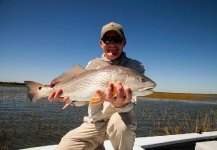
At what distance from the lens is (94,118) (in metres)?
4.11

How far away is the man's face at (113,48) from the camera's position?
13.5ft

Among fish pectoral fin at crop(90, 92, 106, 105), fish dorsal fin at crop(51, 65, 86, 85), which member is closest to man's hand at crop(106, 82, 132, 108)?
fish pectoral fin at crop(90, 92, 106, 105)

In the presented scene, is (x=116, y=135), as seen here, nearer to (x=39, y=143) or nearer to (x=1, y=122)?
(x=39, y=143)

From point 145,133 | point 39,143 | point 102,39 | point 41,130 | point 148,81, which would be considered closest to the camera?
point 148,81

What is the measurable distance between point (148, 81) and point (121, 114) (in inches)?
30.6

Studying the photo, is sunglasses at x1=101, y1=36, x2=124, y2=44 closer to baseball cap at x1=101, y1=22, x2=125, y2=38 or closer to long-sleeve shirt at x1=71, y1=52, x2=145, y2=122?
baseball cap at x1=101, y1=22, x2=125, y2=38

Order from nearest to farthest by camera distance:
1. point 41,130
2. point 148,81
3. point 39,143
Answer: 1. point 148,81
2. point 39,143
3. point 41,130

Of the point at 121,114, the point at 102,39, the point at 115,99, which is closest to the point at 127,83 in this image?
the point at 115,99

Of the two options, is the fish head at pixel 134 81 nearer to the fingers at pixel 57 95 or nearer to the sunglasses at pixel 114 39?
the sunglasses at pixel 114 39

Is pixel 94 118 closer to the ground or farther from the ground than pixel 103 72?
closer to the ground

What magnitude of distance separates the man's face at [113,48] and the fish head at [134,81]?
0.81m

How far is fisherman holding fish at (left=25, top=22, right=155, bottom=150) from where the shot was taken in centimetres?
340

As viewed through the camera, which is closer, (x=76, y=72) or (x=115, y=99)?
(x=115, y=99)

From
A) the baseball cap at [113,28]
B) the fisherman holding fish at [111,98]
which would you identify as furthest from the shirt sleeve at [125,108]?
the baseball cap at [113,28]
